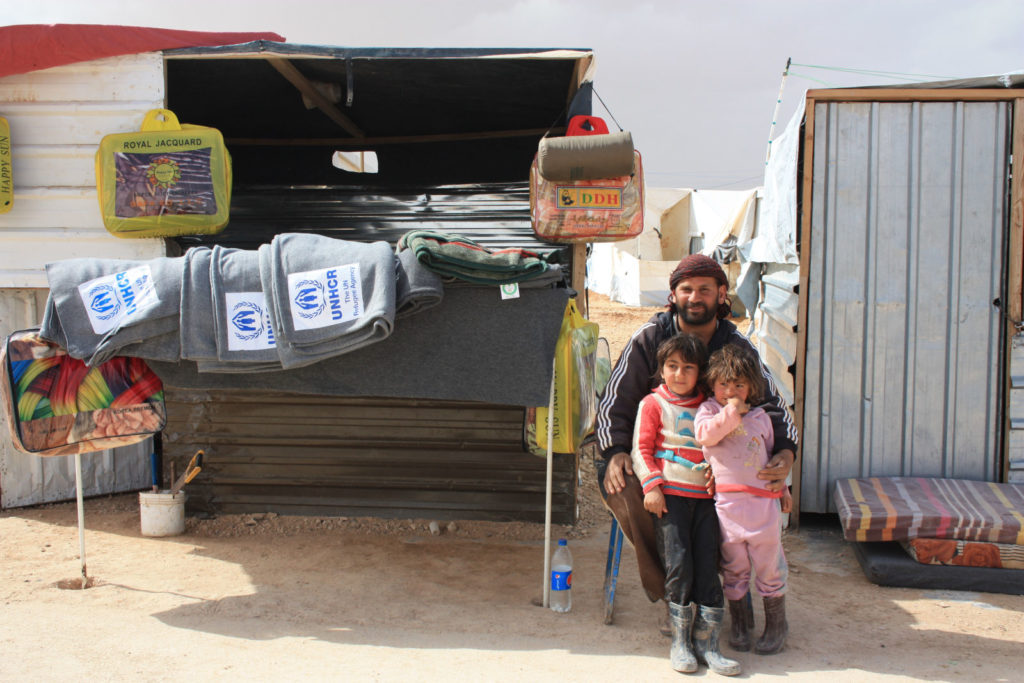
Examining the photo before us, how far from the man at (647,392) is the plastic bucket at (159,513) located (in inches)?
113

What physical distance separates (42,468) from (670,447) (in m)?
4.43

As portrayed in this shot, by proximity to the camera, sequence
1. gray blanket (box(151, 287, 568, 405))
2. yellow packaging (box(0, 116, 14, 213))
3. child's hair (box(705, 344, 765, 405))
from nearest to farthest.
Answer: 1. child's hair (box(705, 344, 765, 405))
2. gray blanket (box(151, 287, 568, 405))
3. yellow packaging (box(0, 116, 14, 213))

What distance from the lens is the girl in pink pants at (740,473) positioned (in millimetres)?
3072

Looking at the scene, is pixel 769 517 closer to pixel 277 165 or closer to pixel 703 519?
pixel 703 519

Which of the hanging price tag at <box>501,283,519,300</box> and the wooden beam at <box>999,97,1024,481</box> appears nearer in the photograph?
the hanging price tag at <box>501,283,519,300</box>

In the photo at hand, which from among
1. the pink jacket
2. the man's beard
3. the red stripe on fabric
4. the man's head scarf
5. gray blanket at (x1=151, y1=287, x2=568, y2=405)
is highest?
the man's head scarf

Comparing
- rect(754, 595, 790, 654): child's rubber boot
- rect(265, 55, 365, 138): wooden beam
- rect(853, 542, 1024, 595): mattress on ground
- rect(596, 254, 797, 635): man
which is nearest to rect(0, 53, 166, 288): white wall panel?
rect(265, 55, 365, 138): wooden beam

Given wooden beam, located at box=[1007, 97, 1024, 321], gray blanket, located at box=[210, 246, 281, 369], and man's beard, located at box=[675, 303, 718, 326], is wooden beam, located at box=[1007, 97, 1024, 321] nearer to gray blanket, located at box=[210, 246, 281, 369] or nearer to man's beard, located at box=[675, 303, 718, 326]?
man's beard, located at box=[675, 303, 718, 326]

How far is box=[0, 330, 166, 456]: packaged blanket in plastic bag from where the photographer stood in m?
3.41

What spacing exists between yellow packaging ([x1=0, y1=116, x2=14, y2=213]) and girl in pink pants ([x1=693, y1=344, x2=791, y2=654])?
4.31 metres

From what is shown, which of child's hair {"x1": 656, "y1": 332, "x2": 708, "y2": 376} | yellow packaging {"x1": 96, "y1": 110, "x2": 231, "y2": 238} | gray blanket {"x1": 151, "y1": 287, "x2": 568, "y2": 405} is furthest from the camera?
yellow packaging {"x1": 96, "y1": 110, "x2": 231, "y2": 238}

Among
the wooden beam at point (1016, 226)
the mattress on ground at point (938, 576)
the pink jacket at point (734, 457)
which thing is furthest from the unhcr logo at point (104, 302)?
the wooden beam at point (1016, 226)

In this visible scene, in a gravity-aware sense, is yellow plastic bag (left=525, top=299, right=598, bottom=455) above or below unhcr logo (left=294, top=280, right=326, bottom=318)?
below

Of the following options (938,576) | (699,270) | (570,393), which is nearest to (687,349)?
(699,270)
